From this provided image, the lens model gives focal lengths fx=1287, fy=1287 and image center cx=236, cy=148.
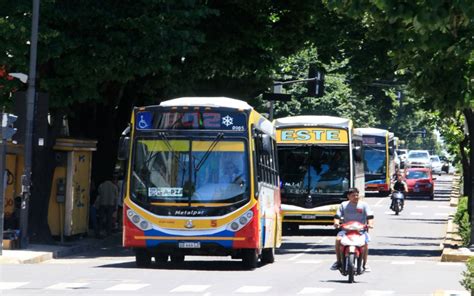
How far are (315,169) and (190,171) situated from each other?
16518mm

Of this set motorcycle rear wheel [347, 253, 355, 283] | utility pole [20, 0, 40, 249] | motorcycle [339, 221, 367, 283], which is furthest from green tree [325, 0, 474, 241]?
utility pole [20, 0, 40, 249]

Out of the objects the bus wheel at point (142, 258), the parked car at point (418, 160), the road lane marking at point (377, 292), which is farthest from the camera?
the parked car at point (418, 160)

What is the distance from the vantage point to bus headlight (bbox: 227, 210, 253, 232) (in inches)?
954

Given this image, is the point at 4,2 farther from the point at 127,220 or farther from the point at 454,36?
the point at 454,36

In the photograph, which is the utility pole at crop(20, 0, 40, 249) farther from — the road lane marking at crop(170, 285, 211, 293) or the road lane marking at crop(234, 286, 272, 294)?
the road lane marking at crop(234, 286, 272, 294)

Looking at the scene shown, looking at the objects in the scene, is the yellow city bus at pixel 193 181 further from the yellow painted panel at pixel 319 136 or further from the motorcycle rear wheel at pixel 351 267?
the yellow painted panel at pixel 319 136

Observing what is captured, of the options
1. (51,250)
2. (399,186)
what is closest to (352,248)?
(51,250)

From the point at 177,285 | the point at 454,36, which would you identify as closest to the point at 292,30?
the point at 177,285

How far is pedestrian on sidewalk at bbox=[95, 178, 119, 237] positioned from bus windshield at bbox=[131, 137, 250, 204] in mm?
11663

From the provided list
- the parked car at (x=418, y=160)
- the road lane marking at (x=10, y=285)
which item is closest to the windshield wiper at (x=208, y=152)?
the road lane marking at (x=10, y=285)

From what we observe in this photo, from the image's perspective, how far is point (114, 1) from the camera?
31.8 m

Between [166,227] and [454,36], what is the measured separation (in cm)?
936

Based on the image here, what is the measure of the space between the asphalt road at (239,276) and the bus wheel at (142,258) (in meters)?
0.17

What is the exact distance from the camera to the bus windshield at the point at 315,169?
132ft
